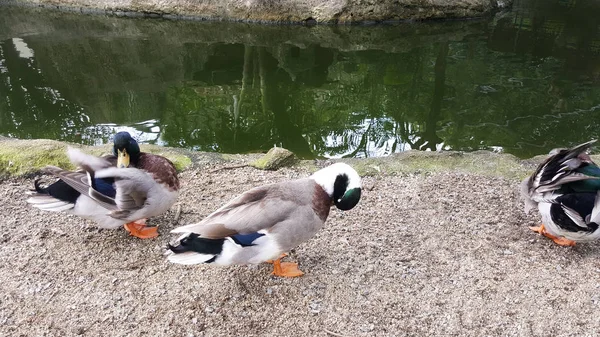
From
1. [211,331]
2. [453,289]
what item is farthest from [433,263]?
[211,331]

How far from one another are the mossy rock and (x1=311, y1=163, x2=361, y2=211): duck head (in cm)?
204

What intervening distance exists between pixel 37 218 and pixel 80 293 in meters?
1.04

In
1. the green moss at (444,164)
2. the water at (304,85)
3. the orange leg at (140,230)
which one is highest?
the orange leg at (140,230)

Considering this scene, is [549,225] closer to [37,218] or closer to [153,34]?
[37,218]

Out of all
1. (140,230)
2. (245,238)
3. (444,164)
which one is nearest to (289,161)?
A: (444,164)

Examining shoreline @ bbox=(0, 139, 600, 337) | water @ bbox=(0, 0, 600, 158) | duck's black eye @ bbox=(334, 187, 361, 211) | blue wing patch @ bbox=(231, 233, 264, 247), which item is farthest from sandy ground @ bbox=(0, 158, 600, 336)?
water @ bbox=(0, 0, 600, 158)

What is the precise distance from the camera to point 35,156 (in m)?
4.09

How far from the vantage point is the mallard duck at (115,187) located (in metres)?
2.78

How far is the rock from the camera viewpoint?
4.19m

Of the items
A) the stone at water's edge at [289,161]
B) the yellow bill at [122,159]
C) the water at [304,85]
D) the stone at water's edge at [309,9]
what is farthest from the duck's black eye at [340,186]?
the stone at water's edge at [309,9]

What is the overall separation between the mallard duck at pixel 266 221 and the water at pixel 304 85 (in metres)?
3.42

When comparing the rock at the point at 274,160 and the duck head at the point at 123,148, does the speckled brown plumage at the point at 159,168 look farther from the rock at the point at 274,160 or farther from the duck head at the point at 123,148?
the rock at the point at 274,160

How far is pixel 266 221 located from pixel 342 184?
0.46 metres

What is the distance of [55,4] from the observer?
14312 millimetres
